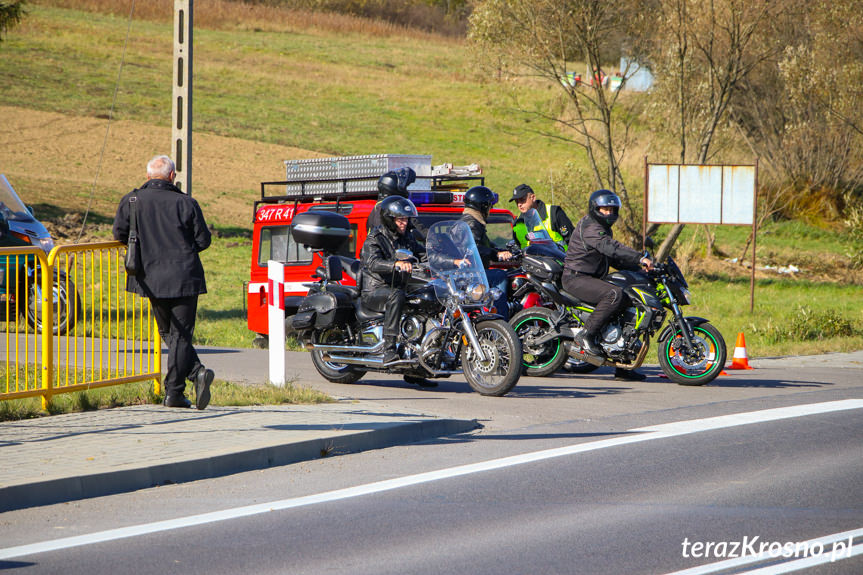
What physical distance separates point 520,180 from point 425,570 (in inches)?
1375

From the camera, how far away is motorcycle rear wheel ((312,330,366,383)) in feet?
36.9

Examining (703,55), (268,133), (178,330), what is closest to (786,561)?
(178,330)

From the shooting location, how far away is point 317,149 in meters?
41.6

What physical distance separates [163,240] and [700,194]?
42.8 feet

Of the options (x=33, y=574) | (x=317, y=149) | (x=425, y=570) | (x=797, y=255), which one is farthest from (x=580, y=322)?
(x=317, y=149)

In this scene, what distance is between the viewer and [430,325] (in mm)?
10492

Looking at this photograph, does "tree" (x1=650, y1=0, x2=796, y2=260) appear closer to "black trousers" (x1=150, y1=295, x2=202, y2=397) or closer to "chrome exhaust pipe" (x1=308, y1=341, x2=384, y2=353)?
"chrome exhaust pipe" (x1=308, y1=341, x2=384, y2=353)

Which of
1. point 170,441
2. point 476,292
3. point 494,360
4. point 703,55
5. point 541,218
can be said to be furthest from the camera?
point 703,55

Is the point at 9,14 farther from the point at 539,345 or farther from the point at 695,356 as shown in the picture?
the point at 695,356

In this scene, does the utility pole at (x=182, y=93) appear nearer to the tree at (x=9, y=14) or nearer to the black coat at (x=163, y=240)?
the black coat at (x=163, y=240)

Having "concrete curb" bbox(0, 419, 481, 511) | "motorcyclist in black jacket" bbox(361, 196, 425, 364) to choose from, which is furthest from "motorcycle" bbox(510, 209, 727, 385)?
"concrete curb" bbox(0, 419, 481, 511)

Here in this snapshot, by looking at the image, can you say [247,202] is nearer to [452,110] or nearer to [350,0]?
[452,110]

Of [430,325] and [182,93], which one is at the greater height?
[182,93]

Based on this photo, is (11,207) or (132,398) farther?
(11,207)
